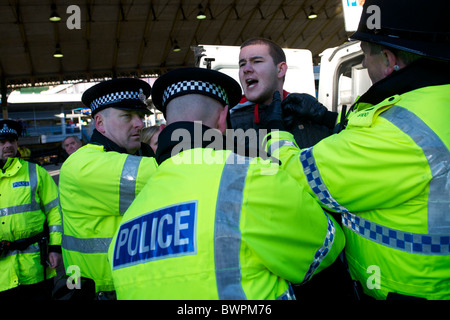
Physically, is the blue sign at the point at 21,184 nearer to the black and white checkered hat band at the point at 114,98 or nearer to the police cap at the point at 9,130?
the police cap at the point at 9,130

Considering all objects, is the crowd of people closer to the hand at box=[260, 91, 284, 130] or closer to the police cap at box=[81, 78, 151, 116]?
the hand at box=[260, 91, 284, 130]

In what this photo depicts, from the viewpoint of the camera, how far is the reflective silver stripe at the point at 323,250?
1.20m

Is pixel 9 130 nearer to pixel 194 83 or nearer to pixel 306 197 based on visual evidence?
pixel 194 83

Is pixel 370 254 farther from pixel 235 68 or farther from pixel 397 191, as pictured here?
pixel 235 68

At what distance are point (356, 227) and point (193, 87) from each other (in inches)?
36.3

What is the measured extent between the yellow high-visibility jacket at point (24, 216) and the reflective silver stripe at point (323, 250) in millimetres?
2896

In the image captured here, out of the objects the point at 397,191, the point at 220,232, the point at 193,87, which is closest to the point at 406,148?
the point at 397,191

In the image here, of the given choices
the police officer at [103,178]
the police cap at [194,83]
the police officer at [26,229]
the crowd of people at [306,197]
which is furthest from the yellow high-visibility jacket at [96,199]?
the police officer at [26,229]

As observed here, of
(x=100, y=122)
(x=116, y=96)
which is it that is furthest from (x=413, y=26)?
(x=100, y=122)

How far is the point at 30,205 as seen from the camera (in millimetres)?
3244

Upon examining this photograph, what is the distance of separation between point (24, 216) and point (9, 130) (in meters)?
1.04

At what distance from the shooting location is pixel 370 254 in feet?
4.45

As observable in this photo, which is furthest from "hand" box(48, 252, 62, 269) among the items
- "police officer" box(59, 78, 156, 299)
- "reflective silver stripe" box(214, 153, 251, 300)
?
"reflective silver stripe" box(214, 153, 251, 300)

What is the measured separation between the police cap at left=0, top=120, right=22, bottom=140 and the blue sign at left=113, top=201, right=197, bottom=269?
10.3 feet
